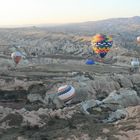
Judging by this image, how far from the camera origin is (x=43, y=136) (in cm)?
2473

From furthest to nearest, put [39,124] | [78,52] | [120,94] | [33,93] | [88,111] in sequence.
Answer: [78,52]
[33,93]
[120,94]
[88,111]
[39,124]

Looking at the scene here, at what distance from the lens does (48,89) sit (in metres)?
43.1

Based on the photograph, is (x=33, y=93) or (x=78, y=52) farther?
(x=78, y=52)

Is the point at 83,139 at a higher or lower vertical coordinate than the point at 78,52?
higher

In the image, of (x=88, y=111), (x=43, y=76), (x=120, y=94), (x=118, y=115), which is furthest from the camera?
(x=43, y=76)

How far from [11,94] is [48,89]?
3.82 metres

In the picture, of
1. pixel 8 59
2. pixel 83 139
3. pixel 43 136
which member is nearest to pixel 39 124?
pixel 43 136

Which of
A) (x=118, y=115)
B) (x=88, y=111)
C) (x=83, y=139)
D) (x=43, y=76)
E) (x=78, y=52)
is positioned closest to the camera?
(x=83, y=139)

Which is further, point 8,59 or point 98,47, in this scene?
point 8,59

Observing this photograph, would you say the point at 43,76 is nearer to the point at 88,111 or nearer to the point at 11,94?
the point at 11,94

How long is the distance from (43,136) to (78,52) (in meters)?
86.6

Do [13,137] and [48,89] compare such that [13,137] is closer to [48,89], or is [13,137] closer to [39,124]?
[39,124]

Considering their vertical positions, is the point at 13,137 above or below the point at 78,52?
above

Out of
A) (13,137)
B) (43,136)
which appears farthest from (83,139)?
(13,137)
